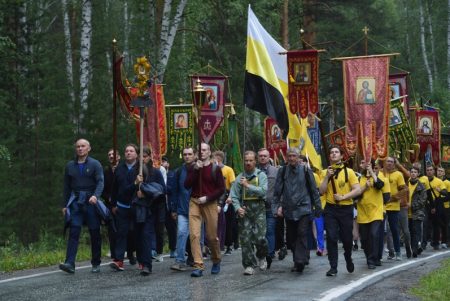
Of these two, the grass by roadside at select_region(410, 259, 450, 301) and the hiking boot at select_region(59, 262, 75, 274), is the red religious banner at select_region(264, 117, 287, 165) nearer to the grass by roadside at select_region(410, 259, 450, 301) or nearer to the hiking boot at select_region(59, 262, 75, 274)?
the grass by roadside at select_region(410, 259, 450, 301)

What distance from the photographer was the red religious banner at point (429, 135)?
1136 inches

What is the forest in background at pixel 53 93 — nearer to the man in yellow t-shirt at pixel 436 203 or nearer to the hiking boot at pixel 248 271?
the man in yellow t-shirt at pixel 436 203

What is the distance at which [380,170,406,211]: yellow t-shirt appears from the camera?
18.9 meters

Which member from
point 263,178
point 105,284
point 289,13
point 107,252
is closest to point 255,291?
point 105,284

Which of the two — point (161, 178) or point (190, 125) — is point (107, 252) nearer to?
point (161, 178)

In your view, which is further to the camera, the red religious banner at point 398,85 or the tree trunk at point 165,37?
the tree trunk at point 165,37

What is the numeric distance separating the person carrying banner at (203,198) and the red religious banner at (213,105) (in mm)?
9675

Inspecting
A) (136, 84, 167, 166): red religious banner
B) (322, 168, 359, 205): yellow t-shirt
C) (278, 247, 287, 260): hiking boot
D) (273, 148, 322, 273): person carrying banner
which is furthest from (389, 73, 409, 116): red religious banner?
(273, 148, 322, 273): person carrying banner

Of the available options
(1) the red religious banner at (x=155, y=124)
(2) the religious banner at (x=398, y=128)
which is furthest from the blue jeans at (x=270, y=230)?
(2) the religious banner at (x=398, y=128)

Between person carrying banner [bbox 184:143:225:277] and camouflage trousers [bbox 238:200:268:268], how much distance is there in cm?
48

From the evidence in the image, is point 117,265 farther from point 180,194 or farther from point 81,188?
point 180,194

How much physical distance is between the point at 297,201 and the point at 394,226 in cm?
411

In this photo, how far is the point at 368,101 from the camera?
19562 mm

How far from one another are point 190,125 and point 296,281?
36.3ft
